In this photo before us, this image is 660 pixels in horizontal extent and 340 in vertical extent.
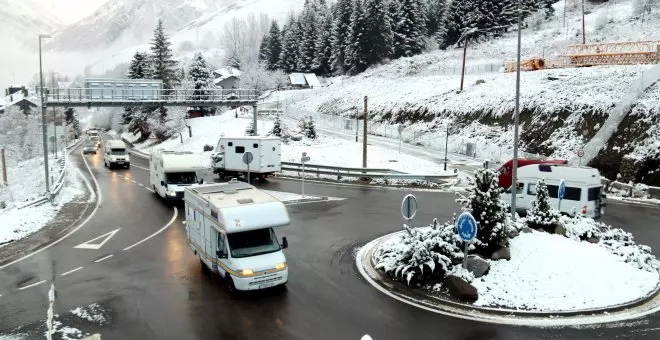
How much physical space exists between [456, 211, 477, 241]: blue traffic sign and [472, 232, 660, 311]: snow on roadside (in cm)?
156

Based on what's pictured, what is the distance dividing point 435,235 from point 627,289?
17.8ft

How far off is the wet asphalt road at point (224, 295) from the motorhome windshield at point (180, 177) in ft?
13.0

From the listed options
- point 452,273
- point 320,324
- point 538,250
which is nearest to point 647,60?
point 538,250

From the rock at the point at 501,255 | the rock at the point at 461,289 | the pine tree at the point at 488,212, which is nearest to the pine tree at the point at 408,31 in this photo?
the pine tree at the point at 488,212

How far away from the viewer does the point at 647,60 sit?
1903 inches

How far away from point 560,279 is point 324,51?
9119 cm

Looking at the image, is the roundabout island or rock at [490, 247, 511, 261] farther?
rock at [490, 247, 511, 261]

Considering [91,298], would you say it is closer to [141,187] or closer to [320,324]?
[320,324]

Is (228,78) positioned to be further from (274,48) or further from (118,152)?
(118,152)

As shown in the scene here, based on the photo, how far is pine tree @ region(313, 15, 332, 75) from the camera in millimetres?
99875

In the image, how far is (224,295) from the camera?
13539 millimetres

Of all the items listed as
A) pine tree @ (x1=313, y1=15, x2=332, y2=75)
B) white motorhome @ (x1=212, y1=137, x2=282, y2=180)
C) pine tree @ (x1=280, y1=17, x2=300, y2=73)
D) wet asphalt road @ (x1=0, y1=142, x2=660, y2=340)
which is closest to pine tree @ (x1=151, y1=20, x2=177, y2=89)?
pine tree @ (x1=313, y1=15, x2=332, y2=75)

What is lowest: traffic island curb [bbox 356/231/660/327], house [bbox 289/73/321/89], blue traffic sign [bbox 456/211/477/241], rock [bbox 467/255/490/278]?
traffic island curb [bbox 356/231/660/327]

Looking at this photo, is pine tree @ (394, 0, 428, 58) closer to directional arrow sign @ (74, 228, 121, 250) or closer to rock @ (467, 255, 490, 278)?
directional arrow sign @ (74, 228, 121, 250)
